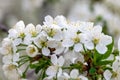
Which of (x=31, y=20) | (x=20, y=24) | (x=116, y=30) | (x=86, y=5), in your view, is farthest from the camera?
(x=31, y=20)

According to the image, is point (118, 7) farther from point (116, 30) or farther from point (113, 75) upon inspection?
point (113, 75)

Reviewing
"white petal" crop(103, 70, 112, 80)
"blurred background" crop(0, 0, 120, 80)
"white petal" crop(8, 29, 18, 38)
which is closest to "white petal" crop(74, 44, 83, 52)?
"white petal" crop(103, 70, 112, 80)

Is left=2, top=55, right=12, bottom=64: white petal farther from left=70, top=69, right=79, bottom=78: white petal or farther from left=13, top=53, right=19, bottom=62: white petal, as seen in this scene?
left=70, top=69, right=79, bottom=78: white petal

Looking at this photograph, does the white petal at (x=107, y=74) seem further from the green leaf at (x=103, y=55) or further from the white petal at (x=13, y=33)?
the white petal at (x=13, y=33)

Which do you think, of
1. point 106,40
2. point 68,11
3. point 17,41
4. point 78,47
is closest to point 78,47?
point 78,47

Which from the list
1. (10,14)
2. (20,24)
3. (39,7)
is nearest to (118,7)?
(39,7)

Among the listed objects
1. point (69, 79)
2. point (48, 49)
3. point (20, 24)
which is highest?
point (20, 24)
